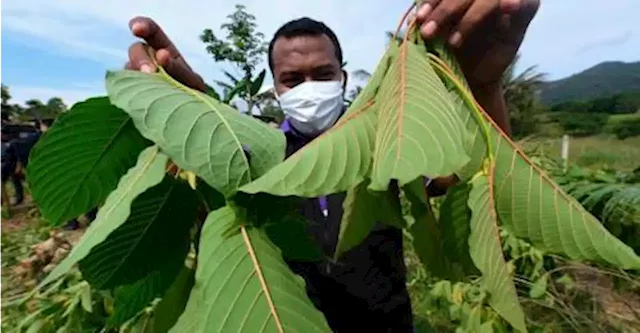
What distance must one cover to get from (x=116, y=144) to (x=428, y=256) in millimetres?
224

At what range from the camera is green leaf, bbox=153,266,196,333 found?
50 cm

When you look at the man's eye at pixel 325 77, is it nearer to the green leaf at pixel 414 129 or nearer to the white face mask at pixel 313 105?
the white face mask at pixel 313 105

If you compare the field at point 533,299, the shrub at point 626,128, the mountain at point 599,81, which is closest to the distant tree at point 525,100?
the shrub at point 626,128

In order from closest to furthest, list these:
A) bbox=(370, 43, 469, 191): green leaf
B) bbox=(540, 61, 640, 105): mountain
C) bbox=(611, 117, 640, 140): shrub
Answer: bbox=(370, 43, 469, 191): green leaf
bbox=(611, 117, 640, 140): shrub
bbox=(540, 61, 640, 105): mountain

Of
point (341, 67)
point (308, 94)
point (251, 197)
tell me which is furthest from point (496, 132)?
point (341, 67)

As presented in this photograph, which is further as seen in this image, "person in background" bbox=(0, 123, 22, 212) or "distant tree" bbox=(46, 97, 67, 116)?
"person in background" bbox=(0, 123, 22, 212)

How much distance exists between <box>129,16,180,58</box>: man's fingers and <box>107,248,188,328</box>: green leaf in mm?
185

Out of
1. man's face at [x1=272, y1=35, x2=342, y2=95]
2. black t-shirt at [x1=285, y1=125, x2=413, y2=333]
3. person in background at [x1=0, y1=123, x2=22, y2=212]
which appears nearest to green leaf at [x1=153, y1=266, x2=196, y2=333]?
black t-shirt at [x1=285, y1=125, x2=413, y2=333]

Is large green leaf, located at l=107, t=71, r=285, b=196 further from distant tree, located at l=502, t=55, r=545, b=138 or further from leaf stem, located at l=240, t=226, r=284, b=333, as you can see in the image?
distant tree, located at l=502, t=55, r=545, b=138

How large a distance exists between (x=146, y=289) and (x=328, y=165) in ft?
0.61

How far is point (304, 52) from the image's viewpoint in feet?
3.95

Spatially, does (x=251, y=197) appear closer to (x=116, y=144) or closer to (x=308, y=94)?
(x=116, y=144)

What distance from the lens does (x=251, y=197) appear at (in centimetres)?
42

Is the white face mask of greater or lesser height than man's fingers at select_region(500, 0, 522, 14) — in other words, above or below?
below
